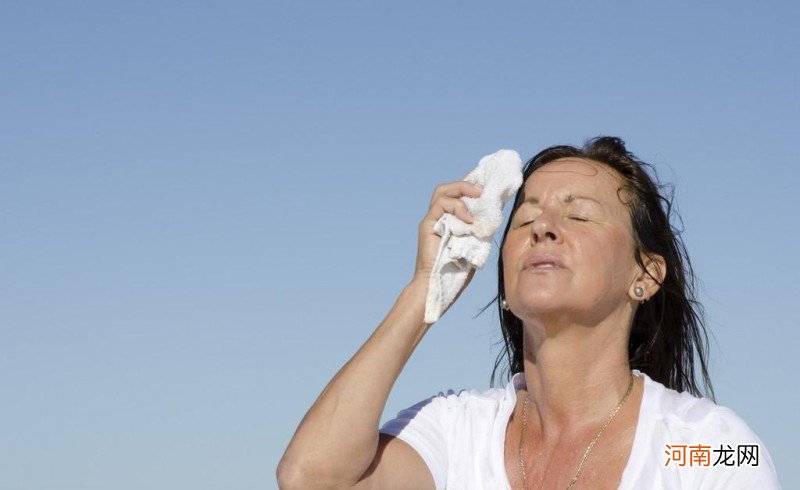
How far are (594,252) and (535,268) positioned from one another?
0.27 meters

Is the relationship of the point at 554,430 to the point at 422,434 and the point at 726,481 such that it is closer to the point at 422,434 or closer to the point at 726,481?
the point at 422,434

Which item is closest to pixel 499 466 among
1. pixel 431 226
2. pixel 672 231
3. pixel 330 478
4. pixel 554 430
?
pixel 554 430

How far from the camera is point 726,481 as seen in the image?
403cm

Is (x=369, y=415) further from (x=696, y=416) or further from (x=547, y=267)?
(x=696, y=416)

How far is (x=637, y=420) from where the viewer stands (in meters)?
4.49

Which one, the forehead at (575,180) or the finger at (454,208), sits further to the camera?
the forehead at (575,180)

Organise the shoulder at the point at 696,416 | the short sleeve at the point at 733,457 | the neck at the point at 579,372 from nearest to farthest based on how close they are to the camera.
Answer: the short sleeve at the point at 733,457 < the shoulder at the point at 696,416 < the neck at the point at 579,372

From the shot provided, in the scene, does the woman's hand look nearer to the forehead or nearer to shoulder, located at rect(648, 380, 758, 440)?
the forehead

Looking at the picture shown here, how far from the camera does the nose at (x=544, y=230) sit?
451cm

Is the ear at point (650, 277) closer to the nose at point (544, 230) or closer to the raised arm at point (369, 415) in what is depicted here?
the nose at point (544, 230)

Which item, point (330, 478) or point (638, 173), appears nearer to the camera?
point (330, 478)

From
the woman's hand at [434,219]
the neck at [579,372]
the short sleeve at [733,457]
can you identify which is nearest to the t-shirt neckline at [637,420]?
the neck at [579,372]

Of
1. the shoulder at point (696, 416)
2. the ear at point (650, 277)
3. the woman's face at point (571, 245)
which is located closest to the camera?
the shoulder at point (696, 416)

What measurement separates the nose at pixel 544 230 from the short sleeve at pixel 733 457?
0.98 metres
